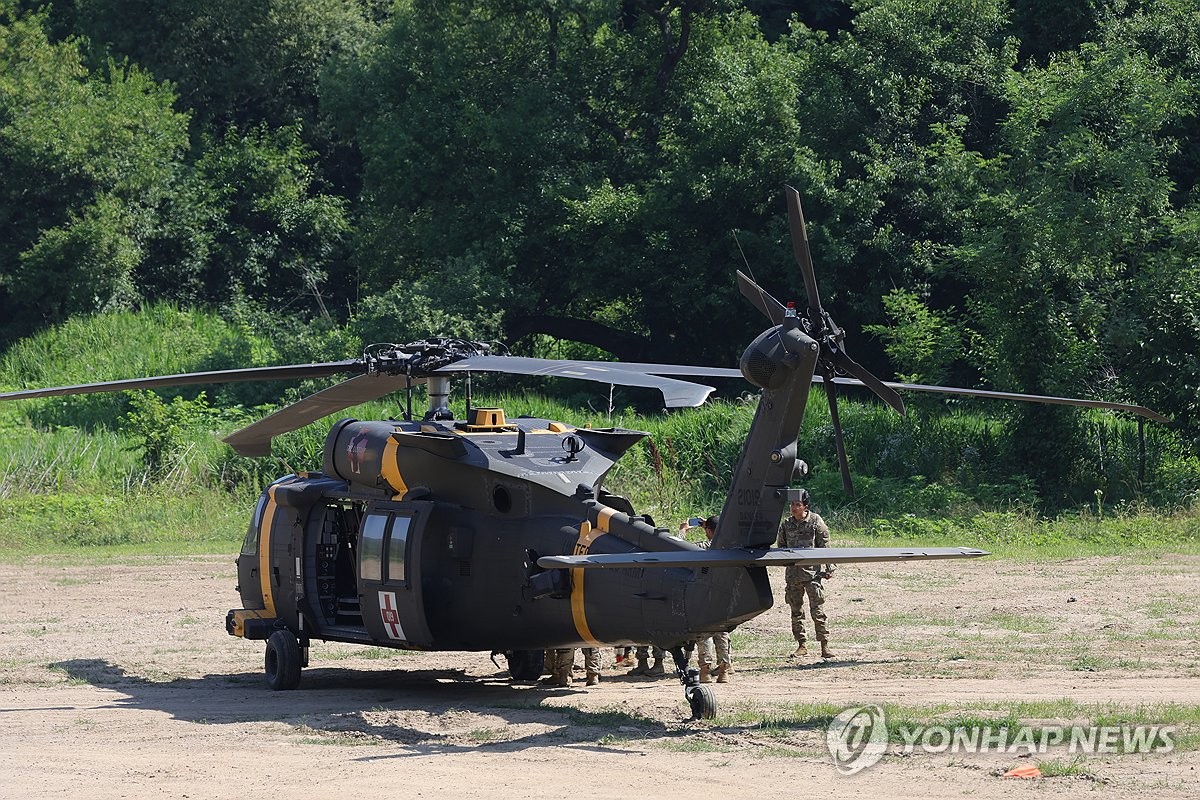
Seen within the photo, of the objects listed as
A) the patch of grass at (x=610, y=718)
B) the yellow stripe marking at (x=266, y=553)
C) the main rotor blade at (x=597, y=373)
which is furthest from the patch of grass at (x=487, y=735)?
the yellow stripe marking at (x=266, y=553)

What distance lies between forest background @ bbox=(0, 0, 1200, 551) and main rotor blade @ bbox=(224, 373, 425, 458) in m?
11.4

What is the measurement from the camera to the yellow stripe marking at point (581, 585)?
453 inches

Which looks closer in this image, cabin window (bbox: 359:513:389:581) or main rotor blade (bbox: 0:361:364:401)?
main rotor blade (bbox: 0:361:364:401)

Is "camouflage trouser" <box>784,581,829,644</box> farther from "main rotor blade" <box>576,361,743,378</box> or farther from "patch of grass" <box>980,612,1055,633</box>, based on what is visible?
"main rotor blade" <box>576,361,743,378</box>

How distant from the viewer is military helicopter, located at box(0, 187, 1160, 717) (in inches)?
404

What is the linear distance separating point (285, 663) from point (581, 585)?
3.35m

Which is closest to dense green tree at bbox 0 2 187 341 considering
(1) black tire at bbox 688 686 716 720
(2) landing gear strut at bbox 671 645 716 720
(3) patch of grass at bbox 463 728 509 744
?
(3) patch of grass at bbox 463 728 509 744

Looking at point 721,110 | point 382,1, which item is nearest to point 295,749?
point 721,110

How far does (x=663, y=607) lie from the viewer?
35.5 feet

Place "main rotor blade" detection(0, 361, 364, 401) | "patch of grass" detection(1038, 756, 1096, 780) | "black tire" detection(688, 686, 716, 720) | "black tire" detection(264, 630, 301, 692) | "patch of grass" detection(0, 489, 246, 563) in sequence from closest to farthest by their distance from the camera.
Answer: "patch of grass" detection(1038, 756, 1096, 780)
"black tire" detection(688, 686, 716, 720)
"main rotor blade" detection(0, 361, 364, 401)
"black tire" detection(264, 630, 301, 692)
"patch of grass" detection(0, 489, 246, 563)

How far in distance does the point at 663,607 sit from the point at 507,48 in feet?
87.7

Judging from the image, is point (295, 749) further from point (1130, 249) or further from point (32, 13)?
point (32, 13)

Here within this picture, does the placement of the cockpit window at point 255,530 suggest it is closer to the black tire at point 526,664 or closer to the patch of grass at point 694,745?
the black tire at point 526,664

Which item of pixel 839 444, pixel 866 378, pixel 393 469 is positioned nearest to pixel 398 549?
pixel 393 469
